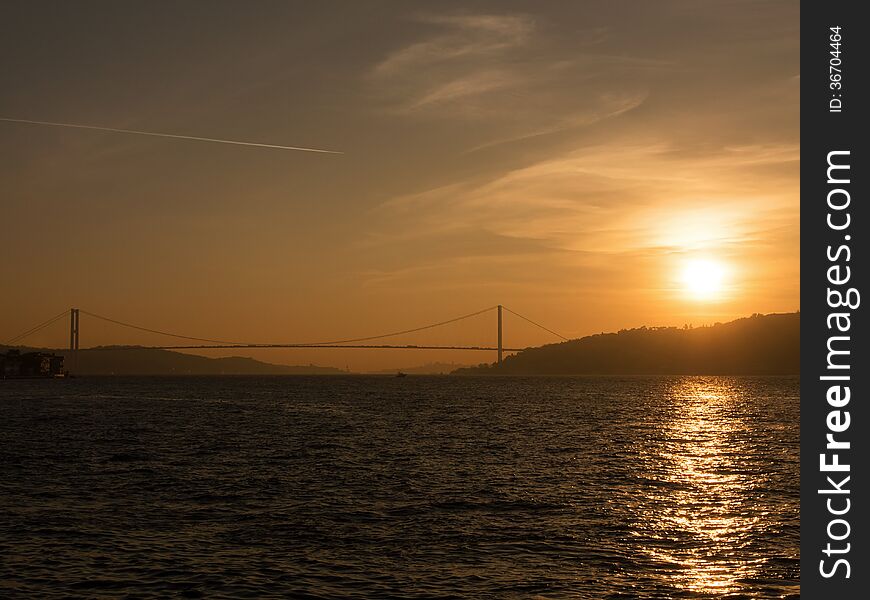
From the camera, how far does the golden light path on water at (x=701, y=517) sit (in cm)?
2202

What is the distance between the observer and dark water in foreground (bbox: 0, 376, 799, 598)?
21016 millimetres

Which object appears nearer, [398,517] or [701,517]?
[398,517]

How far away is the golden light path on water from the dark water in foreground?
10 centimetres

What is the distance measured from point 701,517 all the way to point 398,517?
34.1 ft

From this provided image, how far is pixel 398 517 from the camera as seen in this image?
95.6ft

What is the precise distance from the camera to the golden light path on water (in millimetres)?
22016

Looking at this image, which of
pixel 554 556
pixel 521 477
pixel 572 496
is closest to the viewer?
pixel 554 556

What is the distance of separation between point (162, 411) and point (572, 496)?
243 ft

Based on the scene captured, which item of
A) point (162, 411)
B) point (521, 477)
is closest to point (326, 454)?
point (521, 477)

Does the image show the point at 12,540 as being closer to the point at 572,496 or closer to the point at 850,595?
the point at 572,496

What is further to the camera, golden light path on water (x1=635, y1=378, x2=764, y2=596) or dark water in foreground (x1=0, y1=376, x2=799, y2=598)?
golden light path on water (x1=635, y1=378, x2=764, y2=596)

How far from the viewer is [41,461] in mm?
45312

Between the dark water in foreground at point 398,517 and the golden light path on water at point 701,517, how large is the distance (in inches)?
4.0

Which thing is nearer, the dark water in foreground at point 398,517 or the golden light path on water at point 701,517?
the dark water in foreground at point 398,517
